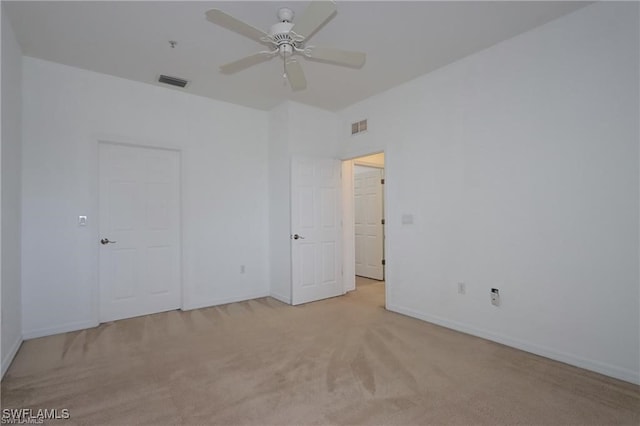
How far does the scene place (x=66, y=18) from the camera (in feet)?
8.39

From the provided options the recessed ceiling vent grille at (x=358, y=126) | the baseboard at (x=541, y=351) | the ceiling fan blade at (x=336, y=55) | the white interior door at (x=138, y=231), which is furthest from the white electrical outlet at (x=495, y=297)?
the white interior door at (x=138, y=231)

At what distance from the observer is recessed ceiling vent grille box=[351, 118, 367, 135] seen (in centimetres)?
439

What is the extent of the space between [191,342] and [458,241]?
2818 millimetres

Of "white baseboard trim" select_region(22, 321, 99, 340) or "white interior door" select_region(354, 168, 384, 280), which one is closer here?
"white baseboard trim" select_region(22, 321, 99, 340)

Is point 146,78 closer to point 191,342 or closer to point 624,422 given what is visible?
point 191,342

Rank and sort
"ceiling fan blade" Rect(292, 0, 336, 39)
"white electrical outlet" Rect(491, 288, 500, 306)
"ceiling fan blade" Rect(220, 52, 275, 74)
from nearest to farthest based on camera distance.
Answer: "ceiling fan blade" Rect(292, 0, 336, 39) < "ceiling fan blade" Rect(220, 52, 275, 74) < "white electrical outlet" Rect(491, 288, 500, 306)

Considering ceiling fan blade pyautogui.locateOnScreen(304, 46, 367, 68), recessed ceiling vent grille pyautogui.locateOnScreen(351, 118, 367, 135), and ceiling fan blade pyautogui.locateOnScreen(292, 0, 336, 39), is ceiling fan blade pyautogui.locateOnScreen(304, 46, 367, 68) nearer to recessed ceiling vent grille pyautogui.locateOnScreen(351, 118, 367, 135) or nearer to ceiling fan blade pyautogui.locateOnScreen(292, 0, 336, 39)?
ceiling fan blade pyautogui.locateOnScreen(292, 0, 336, 39)

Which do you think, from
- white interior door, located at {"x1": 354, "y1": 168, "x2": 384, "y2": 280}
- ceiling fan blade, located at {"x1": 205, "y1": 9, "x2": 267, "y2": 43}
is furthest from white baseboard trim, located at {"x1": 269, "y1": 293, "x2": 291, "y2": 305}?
ceiling fan blade, located at {"x1": 205, "y1": 9, "x2": 267, "y2": 43}

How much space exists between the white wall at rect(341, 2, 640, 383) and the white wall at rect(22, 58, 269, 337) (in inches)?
88.1

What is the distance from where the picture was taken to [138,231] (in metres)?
3.85

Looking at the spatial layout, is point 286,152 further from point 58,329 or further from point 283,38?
point 58,329

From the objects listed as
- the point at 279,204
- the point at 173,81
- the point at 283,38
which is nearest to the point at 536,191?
the point at 283,38

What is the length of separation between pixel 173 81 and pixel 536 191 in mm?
3933

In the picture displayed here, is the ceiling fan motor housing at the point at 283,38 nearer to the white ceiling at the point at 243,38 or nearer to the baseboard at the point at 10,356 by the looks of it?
the white ceiling at the point at 243,38
